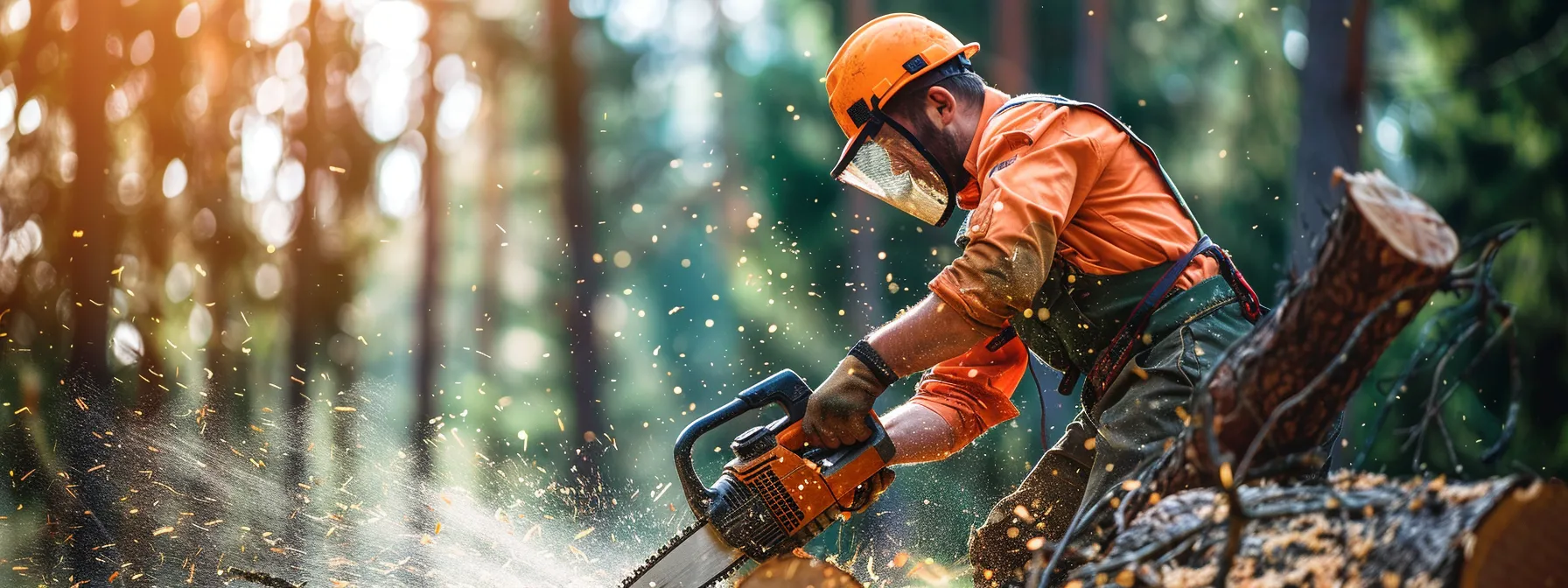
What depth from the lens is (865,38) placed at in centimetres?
294

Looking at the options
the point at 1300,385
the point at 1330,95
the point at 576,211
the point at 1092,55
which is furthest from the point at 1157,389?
the point at 576,211

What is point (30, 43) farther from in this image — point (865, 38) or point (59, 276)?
point (865, 38)

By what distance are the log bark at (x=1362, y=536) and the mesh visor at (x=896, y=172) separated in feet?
4.40

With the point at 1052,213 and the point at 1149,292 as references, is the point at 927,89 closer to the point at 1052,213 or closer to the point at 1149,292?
the point at 1052,213

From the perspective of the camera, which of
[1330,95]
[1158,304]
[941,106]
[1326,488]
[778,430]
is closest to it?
[1326,488]

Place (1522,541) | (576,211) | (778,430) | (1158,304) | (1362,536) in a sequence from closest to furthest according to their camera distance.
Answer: (1522,541) < (1362,536) < (1158,304) < (778,430) < (576,211)

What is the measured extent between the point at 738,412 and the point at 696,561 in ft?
1.35

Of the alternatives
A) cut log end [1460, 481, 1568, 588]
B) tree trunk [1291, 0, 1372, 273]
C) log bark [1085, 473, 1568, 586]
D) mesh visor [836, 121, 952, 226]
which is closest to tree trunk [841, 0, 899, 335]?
tree trunk [1291, 0, 1372, 273]

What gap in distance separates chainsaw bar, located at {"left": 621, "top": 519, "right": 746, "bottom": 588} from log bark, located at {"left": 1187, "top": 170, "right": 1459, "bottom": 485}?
4.13 feet

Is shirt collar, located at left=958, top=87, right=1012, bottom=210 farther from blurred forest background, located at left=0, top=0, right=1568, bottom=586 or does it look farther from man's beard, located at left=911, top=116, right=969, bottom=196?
blurred forest background, located at left=0, top=0, right=1568, bottom=586

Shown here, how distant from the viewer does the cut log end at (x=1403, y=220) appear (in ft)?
5.51

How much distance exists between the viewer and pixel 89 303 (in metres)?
8.76

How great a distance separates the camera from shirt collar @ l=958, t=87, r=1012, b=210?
281 centimetres

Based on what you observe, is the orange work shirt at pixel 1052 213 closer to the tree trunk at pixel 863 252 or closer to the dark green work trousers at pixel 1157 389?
the dark green work trousers at pixel 1157 389
